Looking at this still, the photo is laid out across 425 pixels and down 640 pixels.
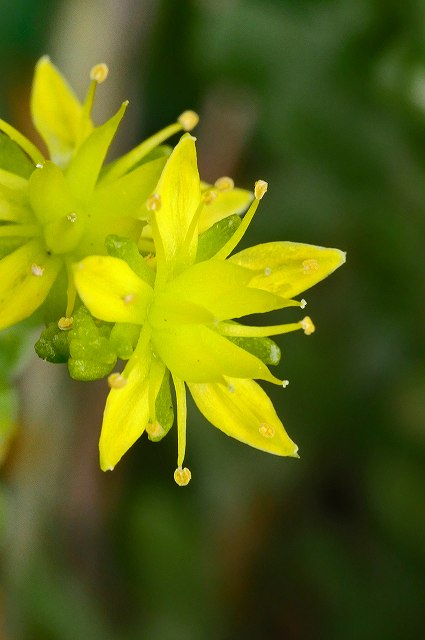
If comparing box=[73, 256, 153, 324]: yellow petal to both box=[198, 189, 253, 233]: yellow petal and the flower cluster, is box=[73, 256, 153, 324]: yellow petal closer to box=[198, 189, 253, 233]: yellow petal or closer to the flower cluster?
the flower cluster

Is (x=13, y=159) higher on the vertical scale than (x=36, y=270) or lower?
higher

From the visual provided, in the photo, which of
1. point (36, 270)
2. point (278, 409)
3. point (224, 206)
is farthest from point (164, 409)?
point (278, 409)

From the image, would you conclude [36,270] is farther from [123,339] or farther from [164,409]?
[164,409]

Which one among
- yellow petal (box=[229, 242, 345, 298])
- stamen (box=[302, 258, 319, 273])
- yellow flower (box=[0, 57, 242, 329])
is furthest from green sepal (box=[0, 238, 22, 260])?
stamen (box=[302, 258, 319, 273])

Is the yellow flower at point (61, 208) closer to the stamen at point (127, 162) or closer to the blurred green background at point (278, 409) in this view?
the stamen at point (127, 162)

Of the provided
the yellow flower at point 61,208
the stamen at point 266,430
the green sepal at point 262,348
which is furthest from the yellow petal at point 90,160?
the stamen at point 266,430

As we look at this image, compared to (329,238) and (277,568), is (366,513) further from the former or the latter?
(329,238)

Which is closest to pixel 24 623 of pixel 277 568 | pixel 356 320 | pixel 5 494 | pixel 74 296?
pixel 5 494
